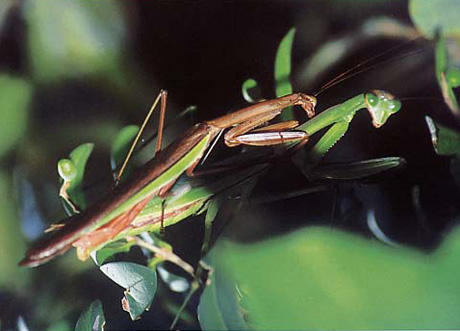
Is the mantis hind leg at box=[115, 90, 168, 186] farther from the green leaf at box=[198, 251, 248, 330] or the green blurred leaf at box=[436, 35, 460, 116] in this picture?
the green blurred leaf at box=[436, 35, 460, 116]

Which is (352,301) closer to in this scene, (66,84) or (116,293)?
(116,293)

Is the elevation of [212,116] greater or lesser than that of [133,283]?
greater

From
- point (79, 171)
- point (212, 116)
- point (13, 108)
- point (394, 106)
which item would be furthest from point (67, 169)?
point (394, 106)

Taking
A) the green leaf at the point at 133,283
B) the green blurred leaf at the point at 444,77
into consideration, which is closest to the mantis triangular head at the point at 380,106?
the green blurred leaf at the point at 444,77

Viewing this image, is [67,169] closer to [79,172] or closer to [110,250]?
[79,172]

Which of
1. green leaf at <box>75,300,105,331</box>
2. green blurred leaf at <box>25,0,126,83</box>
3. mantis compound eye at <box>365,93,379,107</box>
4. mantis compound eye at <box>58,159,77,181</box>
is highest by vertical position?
green blurred leaf at <box>25,0,126,83</box>

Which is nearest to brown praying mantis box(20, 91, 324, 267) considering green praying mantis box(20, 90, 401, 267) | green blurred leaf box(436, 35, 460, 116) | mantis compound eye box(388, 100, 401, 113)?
green praying mantis box(20, 90, 401, 267)

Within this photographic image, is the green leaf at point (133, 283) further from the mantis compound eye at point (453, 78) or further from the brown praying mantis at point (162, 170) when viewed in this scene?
the mantis compound eye at point (453, 78)
